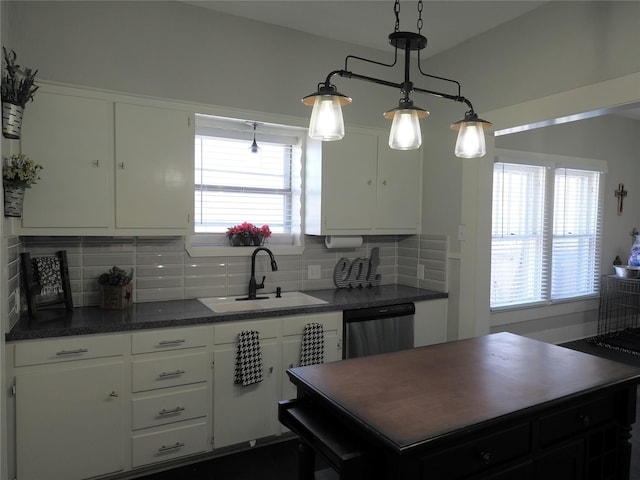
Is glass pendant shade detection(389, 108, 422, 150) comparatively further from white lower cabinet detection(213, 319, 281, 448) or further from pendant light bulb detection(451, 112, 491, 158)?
white lower cabinet detection(213, 319, 281, 448)

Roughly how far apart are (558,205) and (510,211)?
849 mm

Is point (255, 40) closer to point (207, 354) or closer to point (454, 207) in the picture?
point (454, 207)

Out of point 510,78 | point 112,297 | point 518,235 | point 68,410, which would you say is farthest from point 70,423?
point 518,235

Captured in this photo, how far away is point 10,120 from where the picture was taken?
207cm

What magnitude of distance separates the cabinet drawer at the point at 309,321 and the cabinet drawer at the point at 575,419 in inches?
61.1

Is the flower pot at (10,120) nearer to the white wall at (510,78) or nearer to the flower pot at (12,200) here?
the flower pot at (12,200)

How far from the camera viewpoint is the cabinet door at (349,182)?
134 inches

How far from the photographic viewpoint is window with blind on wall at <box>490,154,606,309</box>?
457 centimetres

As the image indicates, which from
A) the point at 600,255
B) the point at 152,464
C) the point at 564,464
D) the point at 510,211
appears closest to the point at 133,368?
the point at 152,464

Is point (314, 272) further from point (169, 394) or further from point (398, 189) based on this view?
point (169, 394)

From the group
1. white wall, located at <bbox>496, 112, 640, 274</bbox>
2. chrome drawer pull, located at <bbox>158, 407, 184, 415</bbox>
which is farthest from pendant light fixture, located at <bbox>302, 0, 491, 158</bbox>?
white wall, located at <bbox>496, 112, 640, 274</bbox>

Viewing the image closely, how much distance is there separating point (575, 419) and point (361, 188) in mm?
2223

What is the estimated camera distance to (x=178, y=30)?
2924 millimetres

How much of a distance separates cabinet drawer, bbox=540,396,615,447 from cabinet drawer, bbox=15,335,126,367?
2.04 m
